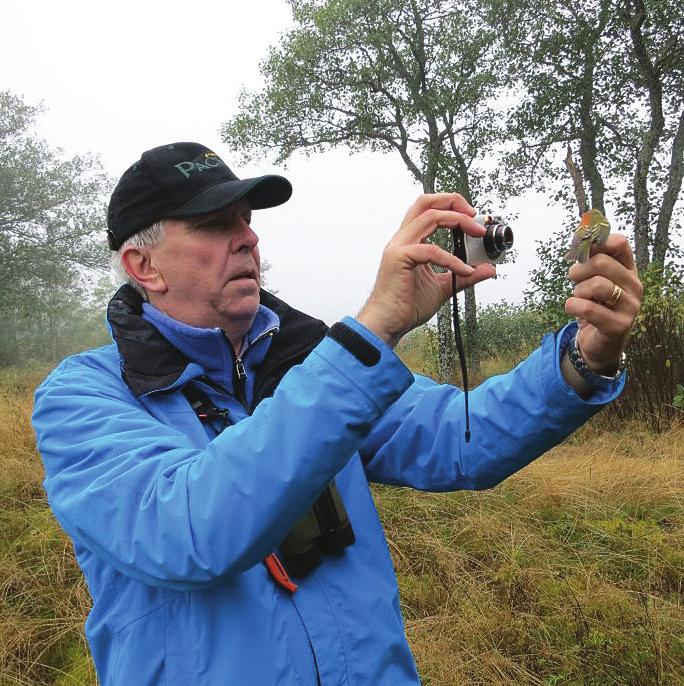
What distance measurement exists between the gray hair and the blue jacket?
0.34ft

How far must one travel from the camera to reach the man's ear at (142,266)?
5.29 ft

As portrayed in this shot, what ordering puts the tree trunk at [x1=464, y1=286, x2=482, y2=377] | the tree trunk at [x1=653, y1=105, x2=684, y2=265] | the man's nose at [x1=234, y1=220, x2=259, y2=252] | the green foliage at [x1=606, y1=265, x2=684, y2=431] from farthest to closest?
the tree trunk at [x1=464, y1=286, x2=482, y2=377] < the tree trunk at [x1=653, y1=105, x2=684, y2=265] < the green foliage at [x1=606, y1=265, x2=684, y2=431] < the man's nose at [x1=234, y1=220, x2=259, y2=252]

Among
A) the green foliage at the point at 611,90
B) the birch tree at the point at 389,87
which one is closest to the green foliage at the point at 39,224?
the birch tree at the point at 389,87

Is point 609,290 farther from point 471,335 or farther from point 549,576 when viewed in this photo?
point 471,335

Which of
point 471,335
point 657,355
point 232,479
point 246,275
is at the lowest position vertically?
point 232,479

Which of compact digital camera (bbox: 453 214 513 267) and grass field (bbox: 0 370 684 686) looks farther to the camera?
grass field (bbox: 0 370 684 686)

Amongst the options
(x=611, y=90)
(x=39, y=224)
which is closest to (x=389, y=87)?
(x=611, y=90)

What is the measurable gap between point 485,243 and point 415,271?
0.26m

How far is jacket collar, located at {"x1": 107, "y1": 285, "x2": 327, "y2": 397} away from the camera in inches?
53.4

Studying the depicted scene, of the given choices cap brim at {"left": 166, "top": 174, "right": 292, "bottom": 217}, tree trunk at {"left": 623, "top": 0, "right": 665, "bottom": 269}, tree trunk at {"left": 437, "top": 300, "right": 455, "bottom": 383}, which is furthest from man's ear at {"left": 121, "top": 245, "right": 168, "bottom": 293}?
tree trunk at {"left": 437, "top": 300, "right": 455, "bottom": 383}

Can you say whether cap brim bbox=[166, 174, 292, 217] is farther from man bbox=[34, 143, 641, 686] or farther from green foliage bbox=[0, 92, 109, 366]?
green foliage bbox=[0, 92, 109, 366]

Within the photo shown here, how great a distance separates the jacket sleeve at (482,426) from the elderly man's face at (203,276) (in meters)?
0.56

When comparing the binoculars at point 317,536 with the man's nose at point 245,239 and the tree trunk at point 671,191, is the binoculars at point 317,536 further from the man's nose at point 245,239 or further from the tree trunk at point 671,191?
the tree trunk at point 671,191

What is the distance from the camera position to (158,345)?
56.4 inches
